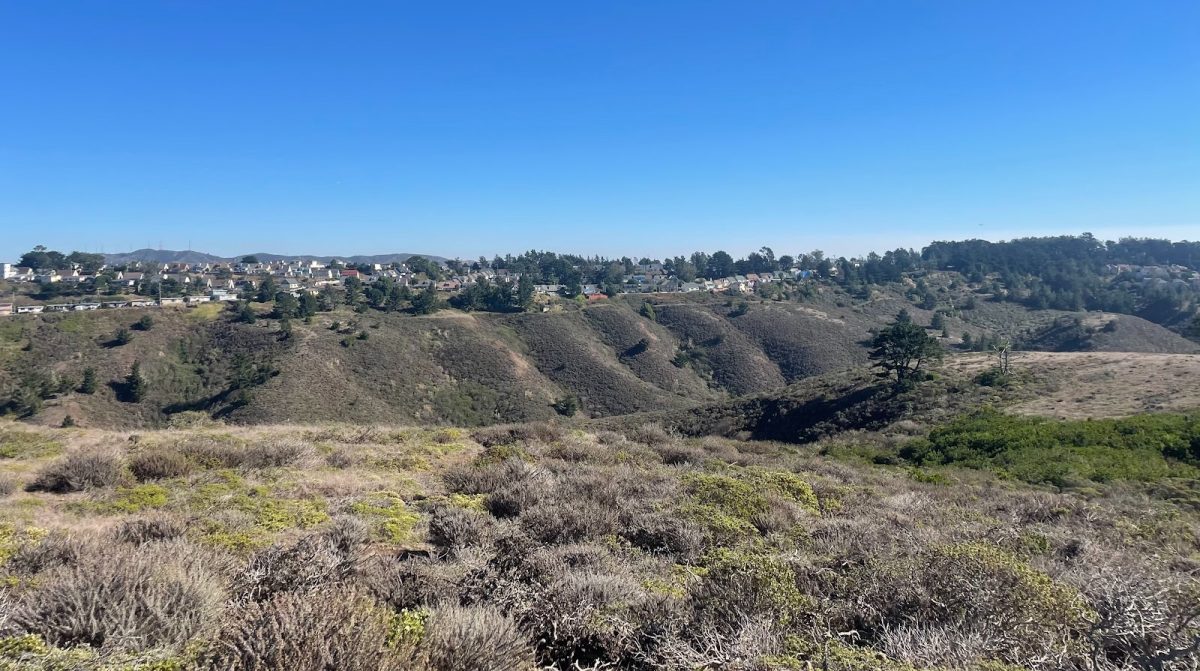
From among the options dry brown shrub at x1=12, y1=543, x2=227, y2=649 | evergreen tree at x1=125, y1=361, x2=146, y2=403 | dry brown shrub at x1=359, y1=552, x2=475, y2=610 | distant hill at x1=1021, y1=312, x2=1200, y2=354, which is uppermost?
dry brown shrub at x1=12, y1=543, x2=227, y2=649

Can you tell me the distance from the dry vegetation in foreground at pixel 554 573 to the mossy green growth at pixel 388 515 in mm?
45

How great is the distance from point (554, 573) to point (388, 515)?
3339 mm

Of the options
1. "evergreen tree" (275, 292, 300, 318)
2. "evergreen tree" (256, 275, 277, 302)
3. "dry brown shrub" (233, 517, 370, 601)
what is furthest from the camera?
"evergreen tree" (256, 275, 277, 302)

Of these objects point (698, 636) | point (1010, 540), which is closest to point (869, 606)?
point (698, 636)

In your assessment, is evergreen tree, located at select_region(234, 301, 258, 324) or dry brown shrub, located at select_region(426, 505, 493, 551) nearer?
dry brown shrub, located at select_region(426, 505, 493, 551)

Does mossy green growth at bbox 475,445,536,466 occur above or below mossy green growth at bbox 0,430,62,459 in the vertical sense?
below

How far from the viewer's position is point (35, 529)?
5.52 metres

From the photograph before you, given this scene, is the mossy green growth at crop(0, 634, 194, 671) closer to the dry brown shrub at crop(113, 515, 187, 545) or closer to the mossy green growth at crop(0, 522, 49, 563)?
the dry brown shrub at crop(113, 515, 187, 545)

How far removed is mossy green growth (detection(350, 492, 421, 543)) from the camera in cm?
630

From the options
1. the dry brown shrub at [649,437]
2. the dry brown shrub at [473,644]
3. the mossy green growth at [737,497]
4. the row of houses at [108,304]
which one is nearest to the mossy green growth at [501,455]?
the mossy green growth at [737,497]

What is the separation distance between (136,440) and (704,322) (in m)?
74.1

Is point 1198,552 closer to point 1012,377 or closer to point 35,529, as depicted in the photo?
point 35,529

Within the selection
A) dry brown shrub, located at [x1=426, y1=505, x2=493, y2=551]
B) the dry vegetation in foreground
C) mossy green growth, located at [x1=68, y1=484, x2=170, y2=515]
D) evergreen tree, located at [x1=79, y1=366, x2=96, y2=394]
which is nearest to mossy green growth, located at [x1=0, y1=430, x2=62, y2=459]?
the dry vegetation in foreground

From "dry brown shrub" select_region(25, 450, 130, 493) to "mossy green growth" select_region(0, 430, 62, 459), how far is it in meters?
2.16
